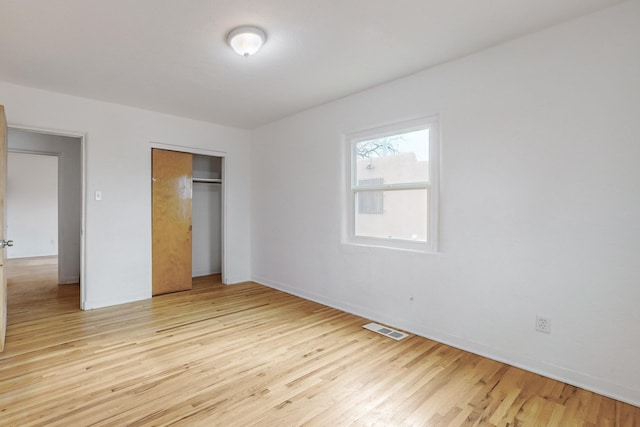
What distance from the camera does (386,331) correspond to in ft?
10.6

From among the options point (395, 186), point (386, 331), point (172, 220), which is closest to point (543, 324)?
point (386, 331)

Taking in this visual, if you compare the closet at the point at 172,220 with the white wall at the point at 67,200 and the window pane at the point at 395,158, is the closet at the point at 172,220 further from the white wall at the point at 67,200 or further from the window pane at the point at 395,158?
the window pane at the point at 395,158

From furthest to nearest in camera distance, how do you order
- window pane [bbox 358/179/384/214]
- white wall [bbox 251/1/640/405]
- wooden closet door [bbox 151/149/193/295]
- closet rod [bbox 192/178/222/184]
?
closet rod [bbox 192/178/222/184] → wooden closet door [bbox 151/149/193/295] → window pane [bbox 358/179/384/214] → white wall [bbox 251/1/640/405]

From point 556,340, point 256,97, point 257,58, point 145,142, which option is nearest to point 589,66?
point 556,340

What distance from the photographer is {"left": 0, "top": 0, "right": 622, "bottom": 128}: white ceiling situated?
6.91ft

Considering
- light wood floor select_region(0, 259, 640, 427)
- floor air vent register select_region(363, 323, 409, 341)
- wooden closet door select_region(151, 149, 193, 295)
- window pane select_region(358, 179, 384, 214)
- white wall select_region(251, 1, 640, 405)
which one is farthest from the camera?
wooden closet door select_region(151, 149, 193, 295)

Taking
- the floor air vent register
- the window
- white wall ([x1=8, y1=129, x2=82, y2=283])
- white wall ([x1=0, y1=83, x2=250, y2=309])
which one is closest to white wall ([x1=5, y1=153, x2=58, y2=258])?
white wall ([x1=8, y1=129, x2=82, y2=283])

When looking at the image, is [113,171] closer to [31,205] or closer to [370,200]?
[370,200]

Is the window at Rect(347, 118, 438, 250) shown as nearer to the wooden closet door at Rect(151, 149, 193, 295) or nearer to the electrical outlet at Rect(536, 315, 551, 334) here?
the electrical outlet at Rect(536, 315, 551, 334)

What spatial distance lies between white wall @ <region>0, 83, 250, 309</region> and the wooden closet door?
132 mm

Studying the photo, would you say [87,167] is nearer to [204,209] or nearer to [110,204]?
[110,204]

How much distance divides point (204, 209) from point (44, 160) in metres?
5.49

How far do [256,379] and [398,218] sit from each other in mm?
2046

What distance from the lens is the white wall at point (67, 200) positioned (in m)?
5.29
